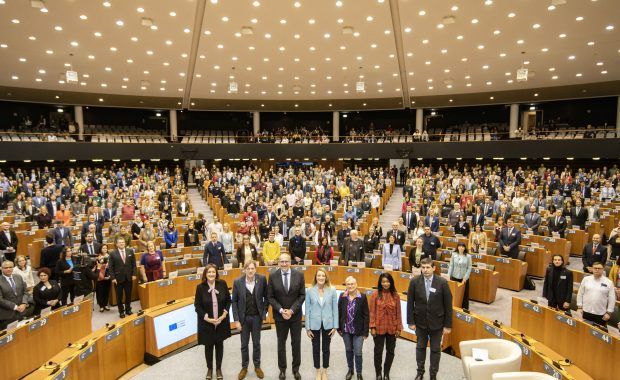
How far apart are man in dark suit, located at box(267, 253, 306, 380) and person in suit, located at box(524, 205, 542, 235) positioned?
777 centimetres

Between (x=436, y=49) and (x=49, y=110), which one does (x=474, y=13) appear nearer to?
(x=436, y=49)

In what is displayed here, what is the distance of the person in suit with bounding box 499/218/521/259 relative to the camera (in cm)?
852

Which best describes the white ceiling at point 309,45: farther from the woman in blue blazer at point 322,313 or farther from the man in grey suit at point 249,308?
the woman in blue blazer at point 322,313

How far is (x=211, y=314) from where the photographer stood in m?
4.75

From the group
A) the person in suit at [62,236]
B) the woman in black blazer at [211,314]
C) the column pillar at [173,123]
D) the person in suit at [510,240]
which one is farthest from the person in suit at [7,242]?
the column pillar at [173,123]

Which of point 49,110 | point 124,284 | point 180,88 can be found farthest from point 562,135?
point 49,110

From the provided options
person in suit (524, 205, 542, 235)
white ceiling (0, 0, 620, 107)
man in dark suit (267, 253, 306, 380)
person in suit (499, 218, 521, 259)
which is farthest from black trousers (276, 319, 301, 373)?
white ceiling (0, 0, 620, 107)

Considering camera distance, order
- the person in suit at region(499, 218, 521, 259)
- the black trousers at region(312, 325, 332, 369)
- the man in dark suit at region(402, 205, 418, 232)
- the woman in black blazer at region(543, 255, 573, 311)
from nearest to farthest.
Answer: the black trousers at region(312, 325, 332, 369) → the woman in black blazer at region(543, 255, 573, 311) → the person in suit at region(499, 218, 521, 259) → the man in dark suit at region(402, 205, 418, 232)

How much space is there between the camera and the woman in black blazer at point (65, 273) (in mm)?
6477

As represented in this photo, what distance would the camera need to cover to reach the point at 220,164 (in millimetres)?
26953

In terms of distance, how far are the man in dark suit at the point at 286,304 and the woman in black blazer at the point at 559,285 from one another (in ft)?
11.7

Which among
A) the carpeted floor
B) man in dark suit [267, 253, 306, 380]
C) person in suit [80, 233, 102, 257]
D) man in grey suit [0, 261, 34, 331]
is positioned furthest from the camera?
person in suit [80, 233, 102, 257]

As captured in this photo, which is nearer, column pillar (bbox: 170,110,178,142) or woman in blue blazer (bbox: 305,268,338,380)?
woman in blue blazer (bbox: 305,268,338,380)

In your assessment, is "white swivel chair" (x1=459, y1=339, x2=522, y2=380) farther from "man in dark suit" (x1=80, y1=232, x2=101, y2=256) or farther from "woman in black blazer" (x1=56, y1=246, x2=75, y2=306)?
"man in dark suit" (x1=80, y1=232, x2=101, y2=256)
